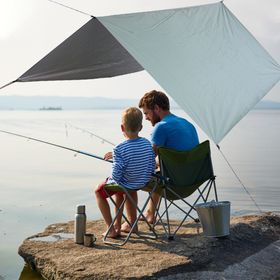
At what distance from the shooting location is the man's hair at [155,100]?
4223 millimetres

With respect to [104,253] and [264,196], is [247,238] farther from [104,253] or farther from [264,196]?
[264,196]

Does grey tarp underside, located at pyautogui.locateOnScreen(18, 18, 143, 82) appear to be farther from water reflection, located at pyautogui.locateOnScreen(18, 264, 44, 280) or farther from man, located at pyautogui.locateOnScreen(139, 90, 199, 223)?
water reflection, located at pyautogui.locateOnScreen(18, 264, 44, 280)

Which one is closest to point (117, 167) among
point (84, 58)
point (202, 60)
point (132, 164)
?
point (132, 164)

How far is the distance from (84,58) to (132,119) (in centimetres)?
134

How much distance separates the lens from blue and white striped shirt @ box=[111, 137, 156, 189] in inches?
155

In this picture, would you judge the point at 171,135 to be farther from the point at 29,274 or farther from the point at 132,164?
the point at 29,274

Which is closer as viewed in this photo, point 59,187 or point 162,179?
point 162,179

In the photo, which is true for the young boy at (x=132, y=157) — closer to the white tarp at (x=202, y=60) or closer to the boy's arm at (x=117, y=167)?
the boy's arm at (x=117, y=167)

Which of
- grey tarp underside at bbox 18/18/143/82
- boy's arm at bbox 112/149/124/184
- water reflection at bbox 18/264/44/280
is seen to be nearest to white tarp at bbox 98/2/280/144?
grey tarp underside at bbox 18/18/143/82

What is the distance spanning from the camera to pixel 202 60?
171 inches

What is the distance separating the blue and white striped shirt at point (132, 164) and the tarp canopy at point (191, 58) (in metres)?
0.40

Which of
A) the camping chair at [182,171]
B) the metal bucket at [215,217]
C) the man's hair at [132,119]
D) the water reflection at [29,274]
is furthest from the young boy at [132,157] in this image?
the water reflection at [29,274]

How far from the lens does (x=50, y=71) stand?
4930 millimetres

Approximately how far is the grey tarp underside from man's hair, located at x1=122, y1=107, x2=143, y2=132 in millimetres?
834
